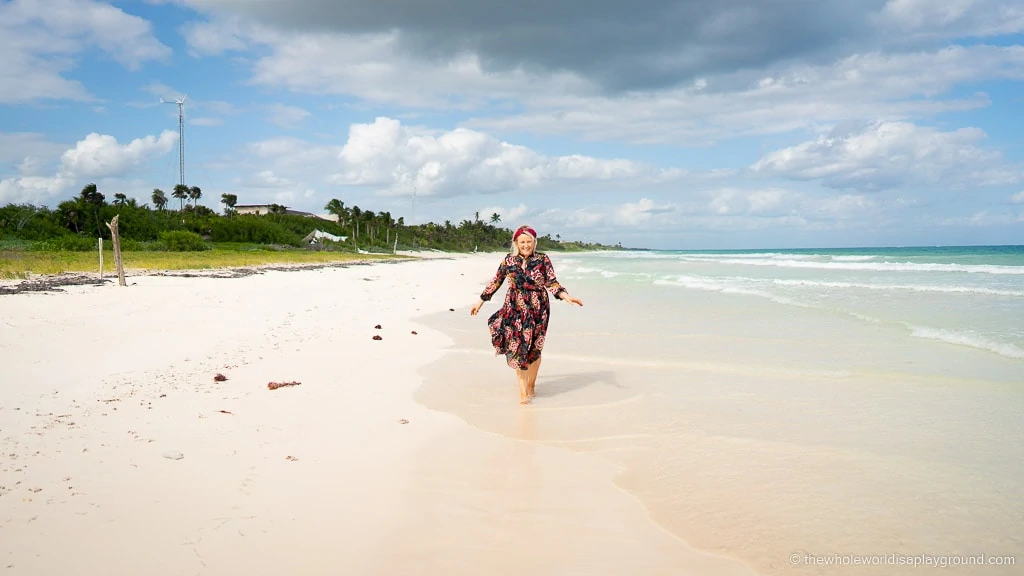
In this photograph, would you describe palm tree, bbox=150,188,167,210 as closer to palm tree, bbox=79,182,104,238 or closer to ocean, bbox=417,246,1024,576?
palm tree, bbox=79,182,104,238

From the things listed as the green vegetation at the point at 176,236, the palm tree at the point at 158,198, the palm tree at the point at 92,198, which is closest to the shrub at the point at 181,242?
the green vegetation at the point at 176,236

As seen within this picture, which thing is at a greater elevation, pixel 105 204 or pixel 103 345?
pixel 105 204

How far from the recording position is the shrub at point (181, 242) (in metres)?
46.7

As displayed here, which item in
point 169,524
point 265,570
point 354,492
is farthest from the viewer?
point 354,492

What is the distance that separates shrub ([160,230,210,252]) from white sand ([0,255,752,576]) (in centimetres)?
4321

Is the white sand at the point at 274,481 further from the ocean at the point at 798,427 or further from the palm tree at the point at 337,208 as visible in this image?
the palm tree at the point at 337,208

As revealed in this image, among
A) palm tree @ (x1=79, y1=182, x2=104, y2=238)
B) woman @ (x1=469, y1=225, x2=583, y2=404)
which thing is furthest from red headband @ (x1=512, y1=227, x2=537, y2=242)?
palm tree @ (x1=79, y1=182, x2=104, y2=238)

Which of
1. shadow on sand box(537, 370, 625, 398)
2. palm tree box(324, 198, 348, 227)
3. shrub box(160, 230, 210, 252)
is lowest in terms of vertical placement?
shadow on sand box(537, 370, 625, 398)

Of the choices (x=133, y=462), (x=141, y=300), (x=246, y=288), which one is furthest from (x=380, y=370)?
(x=246, y=288)

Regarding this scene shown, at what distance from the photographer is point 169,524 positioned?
137 inches

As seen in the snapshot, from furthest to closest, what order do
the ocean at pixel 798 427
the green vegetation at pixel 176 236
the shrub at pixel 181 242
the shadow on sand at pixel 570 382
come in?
the shrub at pixel 181 242
the green vegetation at pixel 176 236
the shadow on sand at pixel 570 382
the ocean at pixel 798 427

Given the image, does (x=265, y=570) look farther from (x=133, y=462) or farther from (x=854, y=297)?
(x=854, y=297)

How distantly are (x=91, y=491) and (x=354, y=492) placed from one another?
1.65 meters

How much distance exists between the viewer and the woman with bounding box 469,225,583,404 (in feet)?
22.2
